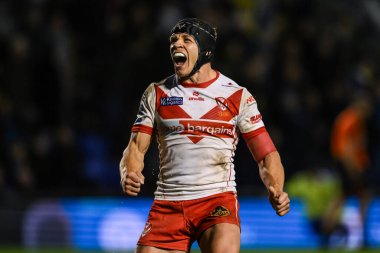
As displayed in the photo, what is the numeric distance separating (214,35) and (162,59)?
7852 millimetres

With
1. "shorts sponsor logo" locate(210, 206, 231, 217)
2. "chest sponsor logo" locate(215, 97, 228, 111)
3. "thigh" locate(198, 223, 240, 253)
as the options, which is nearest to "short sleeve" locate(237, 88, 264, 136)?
"chest sponsor logo" locate(215, 97, 228, 111)

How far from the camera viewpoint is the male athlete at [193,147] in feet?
22.4

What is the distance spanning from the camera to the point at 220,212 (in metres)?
6.79

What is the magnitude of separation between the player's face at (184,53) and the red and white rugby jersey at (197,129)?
0.14 m

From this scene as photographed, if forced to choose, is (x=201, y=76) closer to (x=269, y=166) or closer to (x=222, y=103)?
(x=222, y=103)

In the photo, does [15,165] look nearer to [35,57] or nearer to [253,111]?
[35,57]

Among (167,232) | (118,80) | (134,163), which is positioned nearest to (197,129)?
(134,163)

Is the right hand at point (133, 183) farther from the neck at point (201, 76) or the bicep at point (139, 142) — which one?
the neck at point (201, 76)

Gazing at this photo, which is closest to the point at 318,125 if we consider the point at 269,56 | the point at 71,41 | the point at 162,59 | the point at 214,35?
the point at 269,56

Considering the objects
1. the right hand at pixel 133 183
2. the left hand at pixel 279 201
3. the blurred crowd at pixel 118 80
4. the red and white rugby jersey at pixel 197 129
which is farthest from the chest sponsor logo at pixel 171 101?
the blurred crowd at pixel 118 80

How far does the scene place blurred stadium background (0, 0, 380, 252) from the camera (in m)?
14.8

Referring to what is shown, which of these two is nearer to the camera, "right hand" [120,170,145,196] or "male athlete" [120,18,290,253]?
"right hand" [120,170,145,196]

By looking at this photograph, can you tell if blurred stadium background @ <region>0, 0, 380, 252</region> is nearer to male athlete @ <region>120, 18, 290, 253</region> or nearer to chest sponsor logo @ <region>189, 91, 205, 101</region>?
male athlete @ <region>120, 18, 290, 253</region>

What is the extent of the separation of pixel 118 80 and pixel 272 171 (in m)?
8.69
